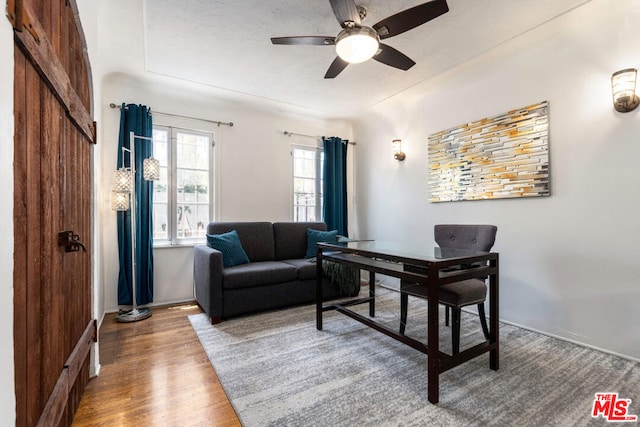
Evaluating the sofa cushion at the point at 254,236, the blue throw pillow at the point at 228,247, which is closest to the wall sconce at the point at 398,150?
the sofa cushion at the point at 254,236

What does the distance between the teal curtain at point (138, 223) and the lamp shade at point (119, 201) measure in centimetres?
18

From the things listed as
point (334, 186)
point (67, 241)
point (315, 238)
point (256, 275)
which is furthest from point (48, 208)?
point (334, 186)

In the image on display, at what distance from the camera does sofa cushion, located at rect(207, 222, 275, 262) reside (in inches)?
140

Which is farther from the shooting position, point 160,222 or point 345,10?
point 160,222

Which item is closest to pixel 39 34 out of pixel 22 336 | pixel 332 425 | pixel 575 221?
pixel 22 336

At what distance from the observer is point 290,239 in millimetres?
3941

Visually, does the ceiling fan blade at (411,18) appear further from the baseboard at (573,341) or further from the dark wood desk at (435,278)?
the baseboard at (573,341)

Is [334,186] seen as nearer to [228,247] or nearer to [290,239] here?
[290,239]

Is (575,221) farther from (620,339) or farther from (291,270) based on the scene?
(291,270)

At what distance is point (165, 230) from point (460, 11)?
3790 millimetres

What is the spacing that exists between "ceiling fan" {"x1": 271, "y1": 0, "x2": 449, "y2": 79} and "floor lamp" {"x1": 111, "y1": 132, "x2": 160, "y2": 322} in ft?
6.48

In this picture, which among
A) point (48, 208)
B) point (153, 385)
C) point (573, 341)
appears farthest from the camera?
point (573, 341)

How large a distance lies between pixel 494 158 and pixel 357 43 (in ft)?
6.29

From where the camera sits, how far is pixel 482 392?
5.64 ft
